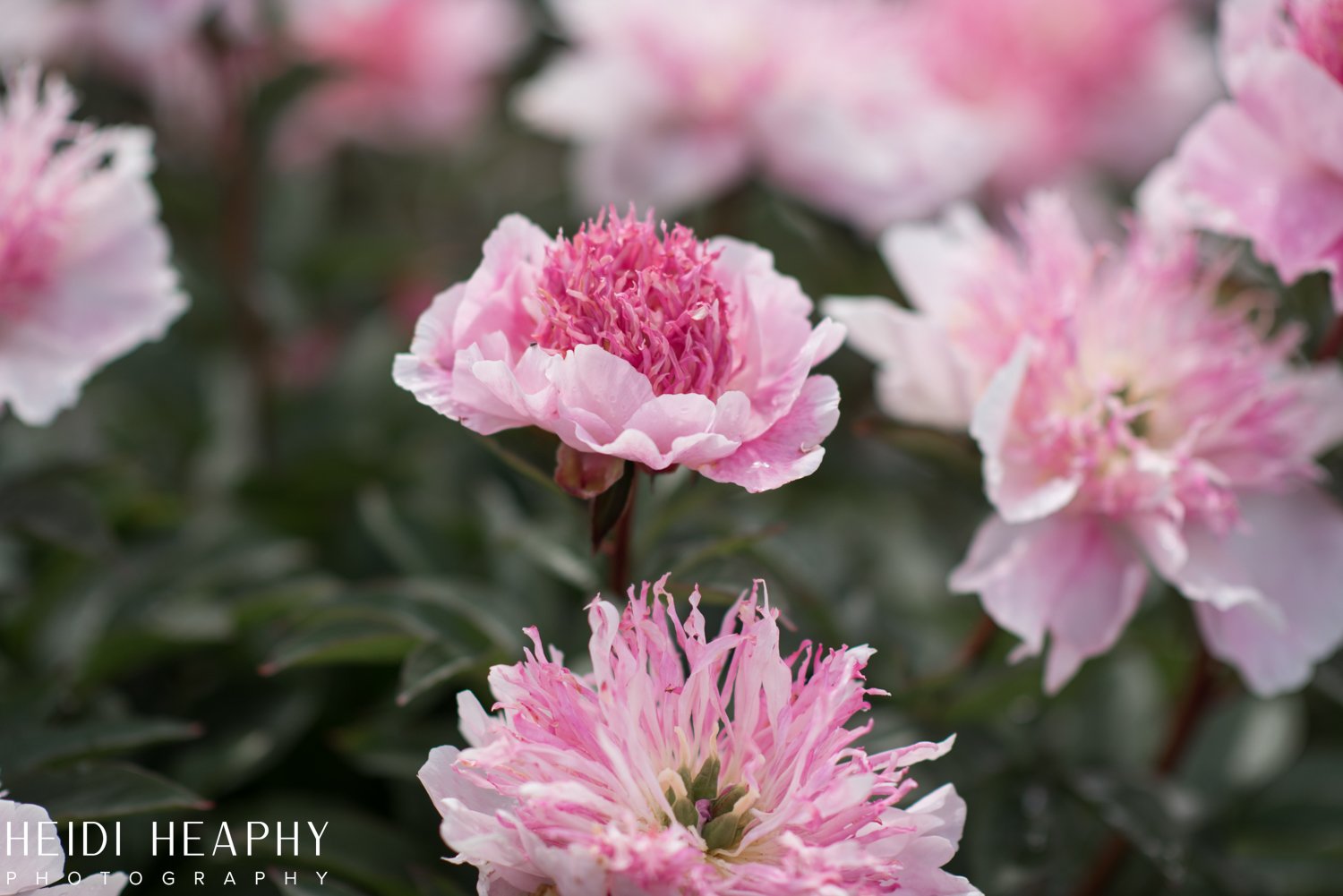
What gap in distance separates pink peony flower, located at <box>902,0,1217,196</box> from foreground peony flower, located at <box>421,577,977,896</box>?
1.08m

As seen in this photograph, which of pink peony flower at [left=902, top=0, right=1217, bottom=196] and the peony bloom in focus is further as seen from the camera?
the peony bloom in focus

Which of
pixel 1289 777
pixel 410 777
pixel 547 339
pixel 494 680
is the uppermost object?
pixel 547 339

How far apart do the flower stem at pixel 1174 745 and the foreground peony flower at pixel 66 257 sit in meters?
0.77

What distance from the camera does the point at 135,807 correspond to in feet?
2.28

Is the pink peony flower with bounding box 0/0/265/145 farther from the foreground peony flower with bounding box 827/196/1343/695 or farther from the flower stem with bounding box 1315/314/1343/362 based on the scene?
the flower stem with bounding box 1315/314/1343/362

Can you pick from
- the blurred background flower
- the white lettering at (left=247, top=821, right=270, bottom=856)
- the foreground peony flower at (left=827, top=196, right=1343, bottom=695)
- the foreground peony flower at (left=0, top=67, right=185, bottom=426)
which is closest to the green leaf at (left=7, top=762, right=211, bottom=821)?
the blurred background flower

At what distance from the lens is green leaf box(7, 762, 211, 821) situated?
2.27ft

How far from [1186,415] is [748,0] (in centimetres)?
68

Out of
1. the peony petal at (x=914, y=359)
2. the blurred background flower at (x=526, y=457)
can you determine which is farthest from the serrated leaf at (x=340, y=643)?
the peony petal at (x=914, y=359)

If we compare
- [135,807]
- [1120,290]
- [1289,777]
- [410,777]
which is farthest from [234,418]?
[1289,777]

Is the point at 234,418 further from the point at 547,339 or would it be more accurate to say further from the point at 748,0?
the point at 547,339

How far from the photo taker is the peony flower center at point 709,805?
610mm

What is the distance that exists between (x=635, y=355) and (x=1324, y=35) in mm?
464

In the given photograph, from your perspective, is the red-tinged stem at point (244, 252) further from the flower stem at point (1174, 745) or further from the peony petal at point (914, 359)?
the flower stem at point (1174, 745)
